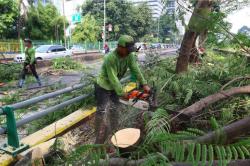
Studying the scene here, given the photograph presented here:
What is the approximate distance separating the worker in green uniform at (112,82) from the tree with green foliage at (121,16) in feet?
173

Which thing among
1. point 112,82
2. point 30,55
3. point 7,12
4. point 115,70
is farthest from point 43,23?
point 112,82

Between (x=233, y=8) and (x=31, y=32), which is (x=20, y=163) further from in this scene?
(x=31, y=32)

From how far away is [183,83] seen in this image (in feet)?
19.9

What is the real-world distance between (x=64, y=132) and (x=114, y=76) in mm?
1370

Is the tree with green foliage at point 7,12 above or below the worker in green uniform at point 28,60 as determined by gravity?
above

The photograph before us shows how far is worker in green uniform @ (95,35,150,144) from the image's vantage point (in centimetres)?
450

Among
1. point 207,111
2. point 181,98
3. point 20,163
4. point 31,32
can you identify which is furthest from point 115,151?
point 31,32

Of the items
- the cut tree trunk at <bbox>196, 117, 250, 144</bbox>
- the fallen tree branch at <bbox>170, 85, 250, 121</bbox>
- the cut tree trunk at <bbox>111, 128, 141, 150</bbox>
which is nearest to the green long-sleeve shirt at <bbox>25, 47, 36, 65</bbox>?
the fallen tree branch at <bbox>170, 85, 250, 121</bbox>

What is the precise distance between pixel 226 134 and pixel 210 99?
135 cm

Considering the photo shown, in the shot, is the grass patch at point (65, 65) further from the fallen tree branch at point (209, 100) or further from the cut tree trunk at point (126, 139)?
the cut tree trunk at point (126, 139)

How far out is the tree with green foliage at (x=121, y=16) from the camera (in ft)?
190

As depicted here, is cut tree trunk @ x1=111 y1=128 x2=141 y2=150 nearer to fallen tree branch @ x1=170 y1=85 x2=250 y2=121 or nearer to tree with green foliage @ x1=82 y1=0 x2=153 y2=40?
fallen tree branch @ x1=170 y1=85 x2=250 y2=121

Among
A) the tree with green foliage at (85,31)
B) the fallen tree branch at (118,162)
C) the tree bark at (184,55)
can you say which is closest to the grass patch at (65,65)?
the tree bark at (184,55)

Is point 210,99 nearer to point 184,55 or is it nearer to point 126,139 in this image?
point 126,139
